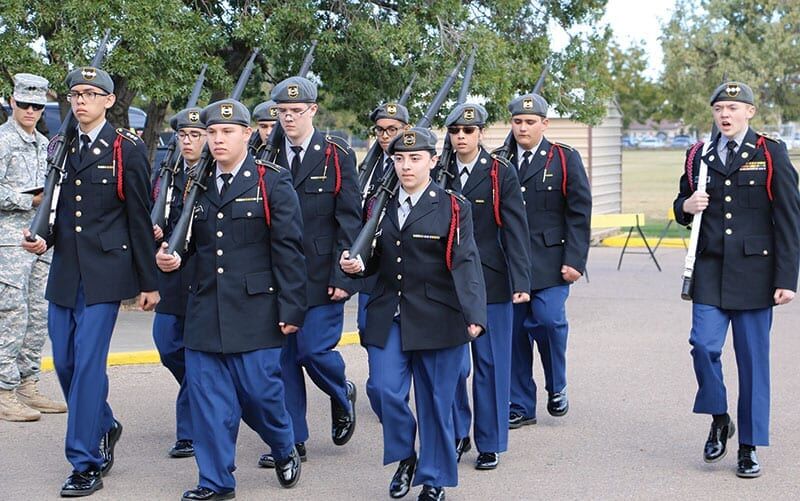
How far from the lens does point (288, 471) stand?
23.9ft

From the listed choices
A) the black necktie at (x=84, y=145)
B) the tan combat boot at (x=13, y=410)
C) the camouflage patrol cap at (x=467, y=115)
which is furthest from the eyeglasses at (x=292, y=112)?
the tan combat boot at (x=13, y=410)

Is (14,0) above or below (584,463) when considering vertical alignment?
above

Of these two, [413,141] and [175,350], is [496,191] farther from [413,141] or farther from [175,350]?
[175,350]

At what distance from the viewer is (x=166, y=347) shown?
323 inches

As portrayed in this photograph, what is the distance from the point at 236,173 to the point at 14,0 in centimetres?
551

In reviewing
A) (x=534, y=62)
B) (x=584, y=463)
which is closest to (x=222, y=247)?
(x=584, y=463)

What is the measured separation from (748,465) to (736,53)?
33805 mm

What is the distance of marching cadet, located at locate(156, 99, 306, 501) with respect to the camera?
6.87 meters

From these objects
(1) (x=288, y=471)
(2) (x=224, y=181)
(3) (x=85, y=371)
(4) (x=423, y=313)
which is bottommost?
(1) (x=288, y=471)

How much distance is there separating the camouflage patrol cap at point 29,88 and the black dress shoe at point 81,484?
9.89 ft

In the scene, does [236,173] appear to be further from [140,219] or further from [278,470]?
[278,470]

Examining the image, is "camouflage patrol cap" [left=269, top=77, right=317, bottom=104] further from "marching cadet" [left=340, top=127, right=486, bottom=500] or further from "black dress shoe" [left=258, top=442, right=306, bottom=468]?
"black dress shoe" [left=258, top=442, right=306, bottom=468]

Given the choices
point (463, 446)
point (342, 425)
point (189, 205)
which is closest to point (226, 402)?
point (189, 205)

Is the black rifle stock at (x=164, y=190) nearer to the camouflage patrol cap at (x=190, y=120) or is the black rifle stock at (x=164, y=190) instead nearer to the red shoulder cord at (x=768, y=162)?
the camouflage patrol cap at (x=190, y=120)
